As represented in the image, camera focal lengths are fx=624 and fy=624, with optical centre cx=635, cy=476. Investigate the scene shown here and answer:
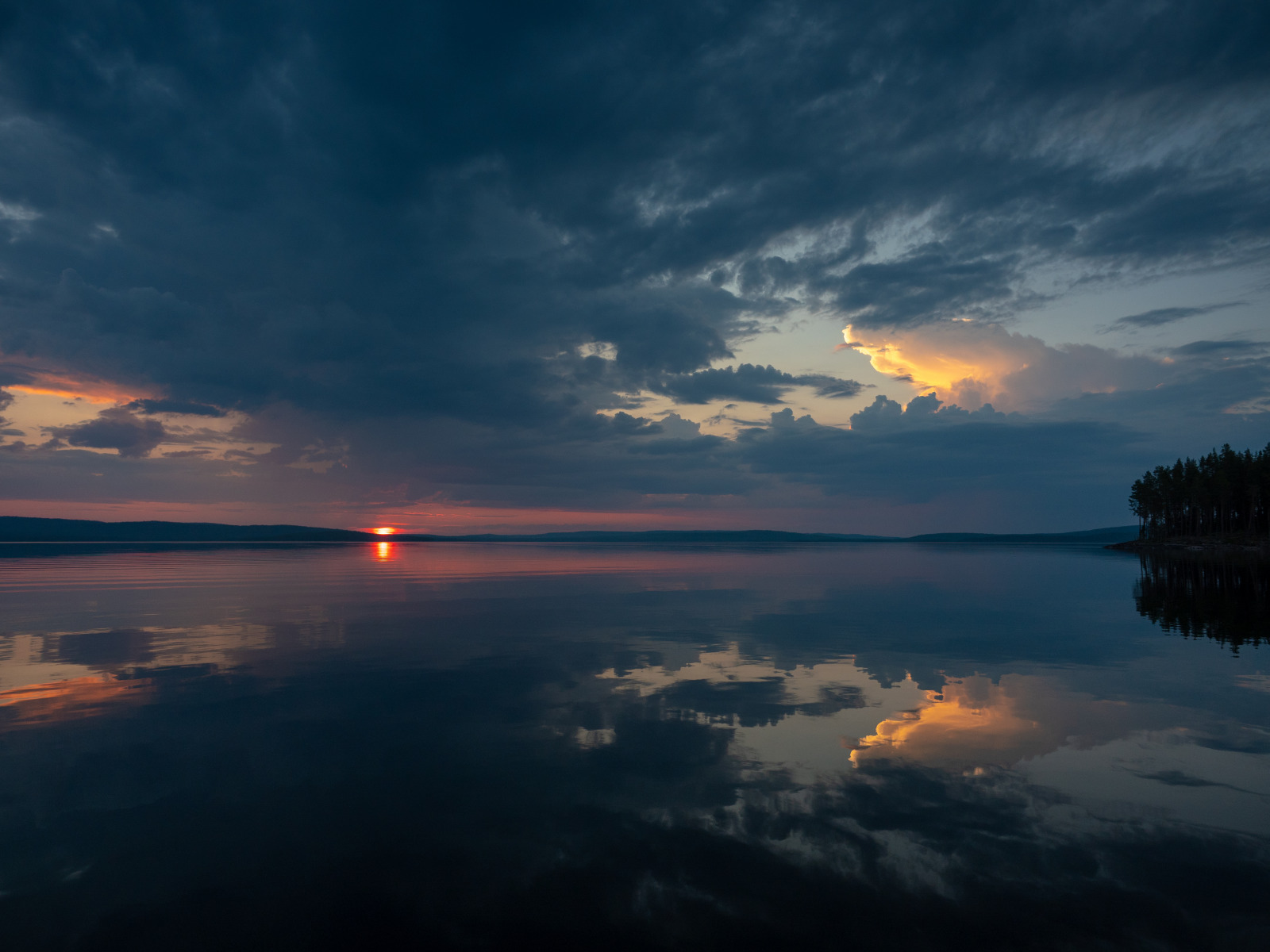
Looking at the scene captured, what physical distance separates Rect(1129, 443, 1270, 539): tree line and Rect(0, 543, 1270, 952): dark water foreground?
12307 cm

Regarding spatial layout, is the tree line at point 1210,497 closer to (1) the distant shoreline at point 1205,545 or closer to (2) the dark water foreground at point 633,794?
(1) the distant shoreline at point 1205,545

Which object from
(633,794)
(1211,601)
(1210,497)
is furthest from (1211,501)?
(633,794)

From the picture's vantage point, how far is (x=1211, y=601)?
3609 centimetres

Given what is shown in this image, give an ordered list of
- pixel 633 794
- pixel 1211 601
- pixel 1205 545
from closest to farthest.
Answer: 1. pixel 633 794
2. pixel 1211 601
3. pixel 1205 545

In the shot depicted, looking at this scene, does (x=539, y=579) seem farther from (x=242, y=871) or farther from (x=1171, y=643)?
(x=242, y=871)

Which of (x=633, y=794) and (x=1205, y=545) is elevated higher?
(x=1205, y=545)

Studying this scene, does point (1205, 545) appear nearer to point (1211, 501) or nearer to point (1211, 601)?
point (1211, 501)

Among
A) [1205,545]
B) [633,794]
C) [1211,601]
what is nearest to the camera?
[633,794]

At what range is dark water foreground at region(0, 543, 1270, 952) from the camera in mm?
6910

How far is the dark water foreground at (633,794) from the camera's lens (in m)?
6.91

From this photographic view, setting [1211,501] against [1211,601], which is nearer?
[1211,601]

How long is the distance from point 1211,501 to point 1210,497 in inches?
101

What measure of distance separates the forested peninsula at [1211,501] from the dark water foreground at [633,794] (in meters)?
122

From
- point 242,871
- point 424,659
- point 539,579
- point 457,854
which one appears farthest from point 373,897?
point 539,579
